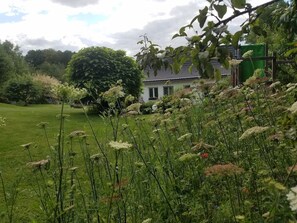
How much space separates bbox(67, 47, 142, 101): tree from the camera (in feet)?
59.0

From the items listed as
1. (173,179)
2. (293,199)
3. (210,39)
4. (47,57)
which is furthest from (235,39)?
(47,57)

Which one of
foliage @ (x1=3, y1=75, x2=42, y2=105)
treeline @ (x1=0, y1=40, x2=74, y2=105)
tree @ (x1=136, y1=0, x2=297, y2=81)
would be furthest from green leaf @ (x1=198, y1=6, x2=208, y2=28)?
foliage @ (x1=3, y1=75, x2=42, y2=105)

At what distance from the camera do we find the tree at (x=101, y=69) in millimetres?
17984

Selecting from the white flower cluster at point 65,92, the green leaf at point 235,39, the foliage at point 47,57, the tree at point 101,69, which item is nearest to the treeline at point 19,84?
the tree at point 101,69

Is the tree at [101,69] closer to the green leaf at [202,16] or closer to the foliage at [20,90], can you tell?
the green leaf at [202,16]

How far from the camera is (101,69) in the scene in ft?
60.4

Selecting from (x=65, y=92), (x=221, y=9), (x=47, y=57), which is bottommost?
(x=65, y=92)

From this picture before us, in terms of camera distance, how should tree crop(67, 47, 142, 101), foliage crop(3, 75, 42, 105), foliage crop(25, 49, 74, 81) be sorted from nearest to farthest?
tree crop(67, 47, 142, 101)
foliage crop(3, 75, 42, 105)
foliage crop(25, 49, 74, 81)

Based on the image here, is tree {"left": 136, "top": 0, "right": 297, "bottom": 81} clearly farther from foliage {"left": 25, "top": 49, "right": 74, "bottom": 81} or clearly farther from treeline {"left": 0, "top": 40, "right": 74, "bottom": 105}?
foliage {"left": 25, "top": 49, "right": 74, "bottom": 81}

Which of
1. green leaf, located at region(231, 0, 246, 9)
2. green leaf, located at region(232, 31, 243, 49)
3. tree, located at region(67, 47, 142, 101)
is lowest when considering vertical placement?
green leaf, located at region(232, 31, 243, 49)

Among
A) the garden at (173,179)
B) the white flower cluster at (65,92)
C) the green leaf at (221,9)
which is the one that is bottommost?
the garden at (173,179)

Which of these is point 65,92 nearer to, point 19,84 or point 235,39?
point 235,39

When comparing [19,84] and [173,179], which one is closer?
[173,179]

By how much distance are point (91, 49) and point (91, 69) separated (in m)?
1.24
